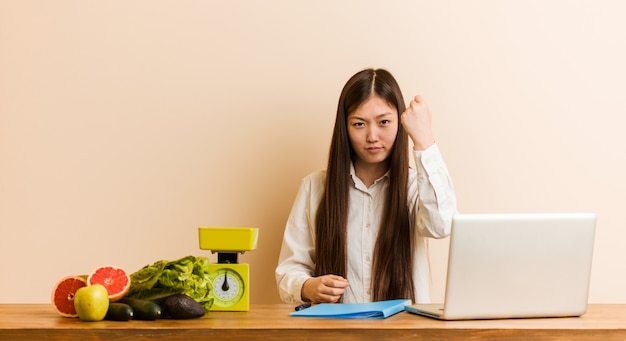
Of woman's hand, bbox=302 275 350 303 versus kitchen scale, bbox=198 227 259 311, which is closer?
kitchen scale, bbox=198 227 259 311

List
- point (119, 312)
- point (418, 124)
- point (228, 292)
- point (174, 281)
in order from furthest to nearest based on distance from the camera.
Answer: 1. point (418, 124)
2. point (228, 292)
3. point (174, 281)
4. point (119, 312)

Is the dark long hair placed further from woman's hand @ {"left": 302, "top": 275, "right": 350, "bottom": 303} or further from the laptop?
the laptop

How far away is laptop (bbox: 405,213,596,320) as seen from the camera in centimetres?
190

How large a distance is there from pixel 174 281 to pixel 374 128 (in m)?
1.04

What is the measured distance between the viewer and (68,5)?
120 inches

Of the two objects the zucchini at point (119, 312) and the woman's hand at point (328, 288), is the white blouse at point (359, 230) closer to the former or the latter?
the woman's hand at point (328, 288)

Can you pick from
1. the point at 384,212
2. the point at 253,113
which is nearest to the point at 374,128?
the point at 384,212

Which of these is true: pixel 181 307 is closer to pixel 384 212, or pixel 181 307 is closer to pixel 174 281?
pixel 174 281

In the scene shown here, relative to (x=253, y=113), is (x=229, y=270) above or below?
below

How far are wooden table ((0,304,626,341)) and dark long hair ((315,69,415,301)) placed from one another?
828 mm

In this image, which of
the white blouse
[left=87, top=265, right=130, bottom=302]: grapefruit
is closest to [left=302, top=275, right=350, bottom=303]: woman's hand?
the white blouse

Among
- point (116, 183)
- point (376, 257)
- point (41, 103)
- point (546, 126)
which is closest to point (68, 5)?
point (41, 103)

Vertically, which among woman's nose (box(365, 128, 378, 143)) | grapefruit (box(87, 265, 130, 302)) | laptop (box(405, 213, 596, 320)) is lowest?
grapefruit (box(87, 265, 130, 302))

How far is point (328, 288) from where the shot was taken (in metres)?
2.39
